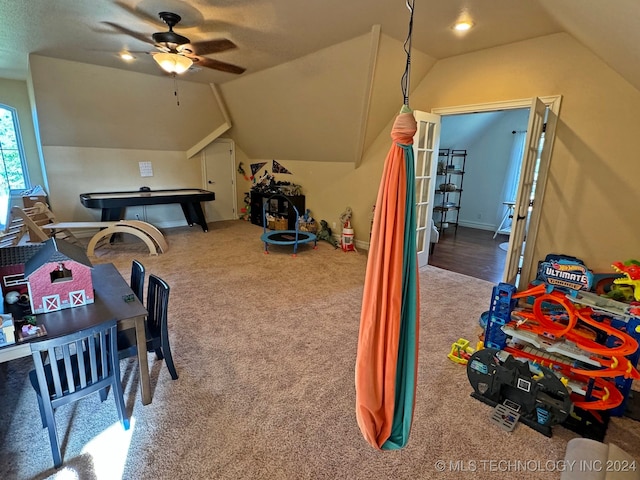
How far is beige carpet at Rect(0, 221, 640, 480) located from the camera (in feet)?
5.15

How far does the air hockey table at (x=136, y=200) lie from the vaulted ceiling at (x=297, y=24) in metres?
2.00

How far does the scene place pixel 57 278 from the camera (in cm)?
175

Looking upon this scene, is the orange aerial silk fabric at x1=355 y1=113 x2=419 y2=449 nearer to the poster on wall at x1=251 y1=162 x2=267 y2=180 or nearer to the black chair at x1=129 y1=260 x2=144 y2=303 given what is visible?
the black chair at x1=129 y1=260 x2=144 y2=303

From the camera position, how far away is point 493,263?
187 inches

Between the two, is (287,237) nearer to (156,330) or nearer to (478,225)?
(156,330)

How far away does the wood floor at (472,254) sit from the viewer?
14.5ft

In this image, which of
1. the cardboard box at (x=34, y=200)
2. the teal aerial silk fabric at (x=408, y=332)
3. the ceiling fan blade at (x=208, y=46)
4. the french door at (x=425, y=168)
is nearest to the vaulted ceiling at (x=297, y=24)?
the ceiling fan blade at (x=208, y=46)

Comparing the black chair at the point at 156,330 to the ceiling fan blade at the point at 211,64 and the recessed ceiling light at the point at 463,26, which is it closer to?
the ceiling fan blade at the point at 211,64

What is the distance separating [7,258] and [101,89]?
4080 mm

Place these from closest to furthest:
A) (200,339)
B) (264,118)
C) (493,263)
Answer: (200,339) → (493,263) → (264,118)

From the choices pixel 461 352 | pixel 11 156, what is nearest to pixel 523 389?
pixel 461 352

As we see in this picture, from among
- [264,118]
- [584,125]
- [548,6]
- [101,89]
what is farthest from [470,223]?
[101,89]

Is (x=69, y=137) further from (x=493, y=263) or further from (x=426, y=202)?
(x=493, y=263)

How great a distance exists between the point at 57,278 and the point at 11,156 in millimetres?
5969
